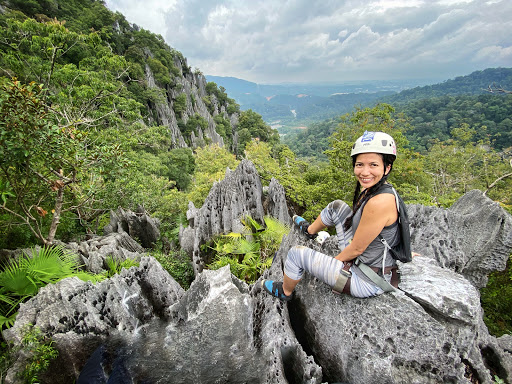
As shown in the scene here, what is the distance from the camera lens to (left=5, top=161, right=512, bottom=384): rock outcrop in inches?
111

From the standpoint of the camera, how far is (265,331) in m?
3.57

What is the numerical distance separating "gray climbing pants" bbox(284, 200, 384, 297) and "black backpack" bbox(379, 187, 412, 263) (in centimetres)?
53

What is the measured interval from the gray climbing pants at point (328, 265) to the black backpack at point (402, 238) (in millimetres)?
526

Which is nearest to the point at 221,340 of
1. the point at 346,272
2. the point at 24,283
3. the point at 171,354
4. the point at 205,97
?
the point at 171,354

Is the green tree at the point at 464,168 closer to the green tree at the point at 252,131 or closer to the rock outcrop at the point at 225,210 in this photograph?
the rock outcrop at the point at 225,210

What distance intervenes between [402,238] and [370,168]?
3.16 feet

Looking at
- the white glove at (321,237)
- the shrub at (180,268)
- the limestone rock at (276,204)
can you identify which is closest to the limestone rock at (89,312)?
the white glove at (321,237)

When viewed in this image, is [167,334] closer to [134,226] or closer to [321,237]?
[321,237]

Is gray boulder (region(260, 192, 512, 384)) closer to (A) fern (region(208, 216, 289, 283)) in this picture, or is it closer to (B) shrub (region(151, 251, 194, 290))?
(A) fern (region(208, 216, 289, 283))

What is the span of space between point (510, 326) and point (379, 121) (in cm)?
1426

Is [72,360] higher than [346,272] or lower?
lower

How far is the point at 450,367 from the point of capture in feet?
8.86

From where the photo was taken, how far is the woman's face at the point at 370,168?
2.84 meters

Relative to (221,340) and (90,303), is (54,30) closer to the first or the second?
(90,303)
